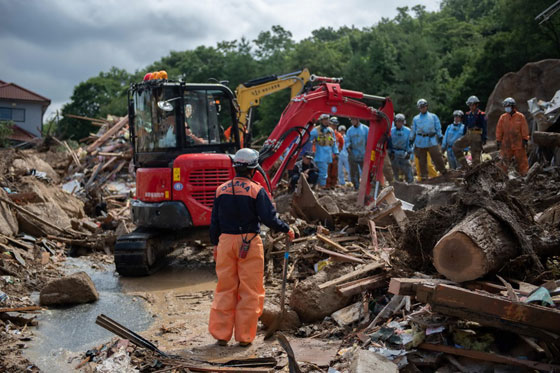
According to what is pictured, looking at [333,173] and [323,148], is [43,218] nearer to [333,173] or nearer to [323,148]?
[323,148]

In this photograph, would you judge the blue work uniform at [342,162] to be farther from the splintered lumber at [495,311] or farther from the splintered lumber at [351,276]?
the splintered lumber at [495,311]

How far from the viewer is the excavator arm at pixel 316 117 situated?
8406 mm

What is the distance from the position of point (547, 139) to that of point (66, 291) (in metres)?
8.53

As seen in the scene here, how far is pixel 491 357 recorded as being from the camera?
384cm

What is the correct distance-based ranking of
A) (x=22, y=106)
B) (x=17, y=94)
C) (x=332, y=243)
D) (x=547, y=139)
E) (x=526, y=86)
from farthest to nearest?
(x=22, y=106) → (x=17, y=94) → (x=526, y=86) → (x=547, y=139) → (x=332, y=243)

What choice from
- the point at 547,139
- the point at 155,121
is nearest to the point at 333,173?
the point at 547,139

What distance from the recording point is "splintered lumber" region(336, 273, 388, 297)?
552cm

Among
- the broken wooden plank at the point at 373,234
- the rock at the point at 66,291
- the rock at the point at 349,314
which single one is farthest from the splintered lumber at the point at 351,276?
the rock at the point at 66,291

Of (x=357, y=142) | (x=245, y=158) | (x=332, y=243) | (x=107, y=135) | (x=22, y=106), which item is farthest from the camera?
(x=22, y=106)

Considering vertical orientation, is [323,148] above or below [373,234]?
above

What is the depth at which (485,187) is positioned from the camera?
5.23 metres

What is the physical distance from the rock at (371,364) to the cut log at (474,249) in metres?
1.15

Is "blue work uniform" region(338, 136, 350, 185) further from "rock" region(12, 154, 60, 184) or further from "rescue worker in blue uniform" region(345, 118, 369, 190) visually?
"rock" region(12, 154, 60, 184)

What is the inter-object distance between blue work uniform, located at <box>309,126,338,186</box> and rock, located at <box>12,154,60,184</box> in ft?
24.5
